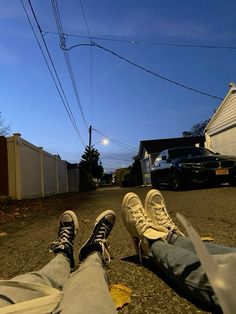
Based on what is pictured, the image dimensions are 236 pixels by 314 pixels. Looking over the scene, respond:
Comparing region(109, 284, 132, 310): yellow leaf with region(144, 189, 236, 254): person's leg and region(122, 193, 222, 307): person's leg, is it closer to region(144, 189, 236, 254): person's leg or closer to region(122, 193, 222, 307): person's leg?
region(122, 193, 222, 307): person's leg

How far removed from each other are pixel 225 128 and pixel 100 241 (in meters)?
17.7

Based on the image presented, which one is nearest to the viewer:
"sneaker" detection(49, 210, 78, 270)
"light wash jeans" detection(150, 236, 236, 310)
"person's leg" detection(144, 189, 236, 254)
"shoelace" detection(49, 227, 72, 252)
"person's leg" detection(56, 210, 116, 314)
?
"person's leg" detection(56, 210, 116, 314)

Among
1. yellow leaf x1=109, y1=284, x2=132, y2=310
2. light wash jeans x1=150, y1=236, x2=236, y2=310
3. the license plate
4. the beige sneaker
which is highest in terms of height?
the license plate

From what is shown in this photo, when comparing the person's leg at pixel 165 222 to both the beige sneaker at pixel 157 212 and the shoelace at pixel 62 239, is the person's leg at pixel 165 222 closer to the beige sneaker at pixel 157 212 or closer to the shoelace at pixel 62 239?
the beige sneaker at pixel 157 212

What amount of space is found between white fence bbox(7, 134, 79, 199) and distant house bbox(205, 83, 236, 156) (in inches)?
318

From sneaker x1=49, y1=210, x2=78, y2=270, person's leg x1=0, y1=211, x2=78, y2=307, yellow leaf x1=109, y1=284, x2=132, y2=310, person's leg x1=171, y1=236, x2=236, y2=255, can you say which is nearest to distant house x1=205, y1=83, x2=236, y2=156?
sneaker x1=49, y1=210, x2=78, y2=270

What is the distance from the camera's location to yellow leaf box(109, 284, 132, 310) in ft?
8.40

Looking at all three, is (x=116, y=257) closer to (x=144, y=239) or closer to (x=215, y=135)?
(x=144, y=239)

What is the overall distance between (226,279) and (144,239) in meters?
1.84

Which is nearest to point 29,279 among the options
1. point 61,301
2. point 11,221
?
point 61,301

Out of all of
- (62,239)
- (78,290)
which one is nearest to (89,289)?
(78,290)

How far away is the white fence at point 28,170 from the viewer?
12.4m

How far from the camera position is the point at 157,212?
371 centimetres

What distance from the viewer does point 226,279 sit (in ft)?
4.61
